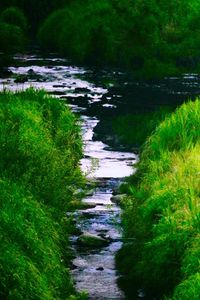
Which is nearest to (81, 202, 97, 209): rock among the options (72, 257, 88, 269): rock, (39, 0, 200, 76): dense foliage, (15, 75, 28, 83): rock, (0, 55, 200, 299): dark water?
(0, 55, 200, 299): dark water

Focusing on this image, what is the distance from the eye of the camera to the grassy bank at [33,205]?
7730 mm

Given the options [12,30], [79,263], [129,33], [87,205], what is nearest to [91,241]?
[79,263]

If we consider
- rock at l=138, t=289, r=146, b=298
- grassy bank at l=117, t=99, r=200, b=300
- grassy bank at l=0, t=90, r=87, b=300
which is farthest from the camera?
rock at l=138, t=289, r=146, b=298

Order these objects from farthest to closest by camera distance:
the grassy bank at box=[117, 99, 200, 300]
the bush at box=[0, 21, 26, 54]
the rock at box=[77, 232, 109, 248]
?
the bush at box=[0, 21, 26, 54] < the rock at box=[77, 232, 109, 248] < the grassy bank at box=[117, 99, 200, 300]

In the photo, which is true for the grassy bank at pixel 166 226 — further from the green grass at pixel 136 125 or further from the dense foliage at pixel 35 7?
the dense foliage at pixel 35 7

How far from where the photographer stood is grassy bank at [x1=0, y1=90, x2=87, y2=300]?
773 centimetres

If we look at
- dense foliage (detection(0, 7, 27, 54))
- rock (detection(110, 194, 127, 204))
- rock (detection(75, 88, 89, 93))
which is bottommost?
rock (detection(110, 194, 127, 204))

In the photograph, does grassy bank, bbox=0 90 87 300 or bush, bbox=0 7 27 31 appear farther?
bush, bbox=0 7 27 31

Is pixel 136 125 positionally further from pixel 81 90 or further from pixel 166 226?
pixel 166 226

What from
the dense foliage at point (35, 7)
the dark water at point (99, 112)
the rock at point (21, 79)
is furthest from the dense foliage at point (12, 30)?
the rock at point (21, 79)

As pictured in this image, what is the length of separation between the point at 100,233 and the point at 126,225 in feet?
3.53

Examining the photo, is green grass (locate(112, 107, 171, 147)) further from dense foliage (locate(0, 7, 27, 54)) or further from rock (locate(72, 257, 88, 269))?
dense foliage (locate(0, 7, 27, 54))

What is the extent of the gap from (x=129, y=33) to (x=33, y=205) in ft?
85.1

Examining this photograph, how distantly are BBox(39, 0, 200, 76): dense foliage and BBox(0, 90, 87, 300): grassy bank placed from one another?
1745 centimetres
